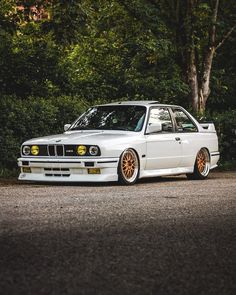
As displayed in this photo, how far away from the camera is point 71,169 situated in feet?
40.7

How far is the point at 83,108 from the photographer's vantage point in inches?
661

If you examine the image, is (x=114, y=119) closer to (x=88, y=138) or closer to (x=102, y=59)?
(x=88, y=138)

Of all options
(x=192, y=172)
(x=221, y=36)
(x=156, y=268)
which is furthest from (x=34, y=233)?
(x=221, y=36)

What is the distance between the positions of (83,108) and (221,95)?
11.6 m

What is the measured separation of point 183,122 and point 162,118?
2.64ft

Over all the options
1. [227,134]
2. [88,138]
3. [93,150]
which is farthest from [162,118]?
[227,134]

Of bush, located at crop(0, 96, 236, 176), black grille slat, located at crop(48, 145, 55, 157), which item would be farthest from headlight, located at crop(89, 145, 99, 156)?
bush, located at crop(0, 96, 236, 176)

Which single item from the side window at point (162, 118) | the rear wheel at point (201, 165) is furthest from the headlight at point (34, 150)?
the rear wheel at point (201, 165)

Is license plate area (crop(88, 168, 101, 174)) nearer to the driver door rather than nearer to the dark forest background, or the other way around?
the driver door

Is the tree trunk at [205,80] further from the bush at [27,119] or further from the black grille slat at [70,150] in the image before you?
the black grille slat at [70,150]

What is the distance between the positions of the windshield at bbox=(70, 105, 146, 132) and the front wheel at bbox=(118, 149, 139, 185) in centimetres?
63

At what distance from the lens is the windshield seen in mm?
13438

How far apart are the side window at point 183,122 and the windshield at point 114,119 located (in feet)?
3.40

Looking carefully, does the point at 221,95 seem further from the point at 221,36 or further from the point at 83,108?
the point at 83,108
